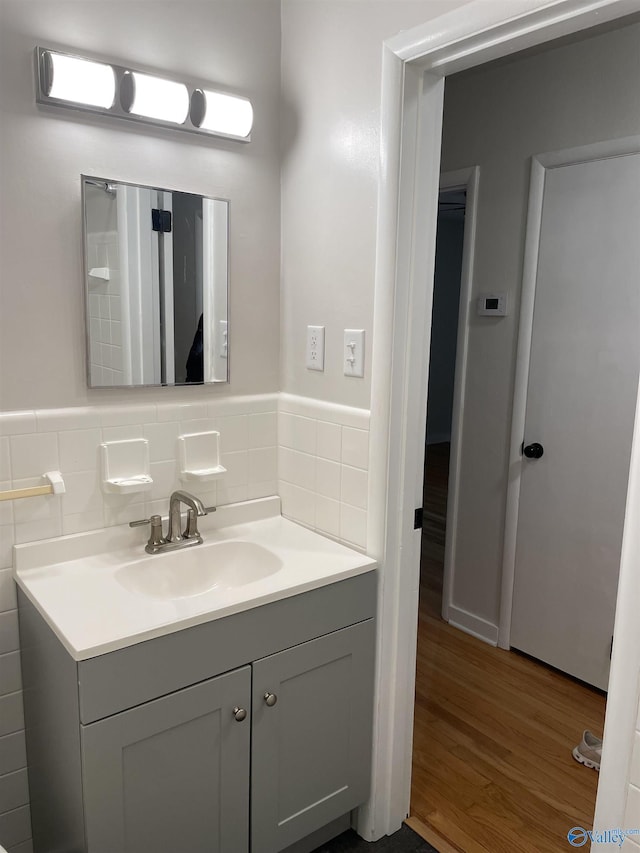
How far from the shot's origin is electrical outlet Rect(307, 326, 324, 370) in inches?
76.0

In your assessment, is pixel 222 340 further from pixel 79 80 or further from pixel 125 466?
pixel 79 80

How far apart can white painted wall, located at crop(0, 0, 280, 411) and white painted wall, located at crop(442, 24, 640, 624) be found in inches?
46.6

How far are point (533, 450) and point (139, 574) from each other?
66.6 inches

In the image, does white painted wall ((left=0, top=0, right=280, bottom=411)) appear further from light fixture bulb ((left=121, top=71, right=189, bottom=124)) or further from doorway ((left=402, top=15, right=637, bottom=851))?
doorway ((left=402, top=15, right=637, bottom=851))

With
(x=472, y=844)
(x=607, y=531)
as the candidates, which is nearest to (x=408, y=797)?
(x=472, y=844)

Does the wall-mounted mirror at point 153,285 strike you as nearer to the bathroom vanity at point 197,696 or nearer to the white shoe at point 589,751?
the bathroom vanity at point 197,696

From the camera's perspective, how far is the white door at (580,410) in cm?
241

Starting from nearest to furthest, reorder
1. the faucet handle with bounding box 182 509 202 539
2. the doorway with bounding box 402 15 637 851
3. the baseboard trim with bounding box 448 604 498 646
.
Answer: the faucet handle with bounding box 182 509 202 539, the doorway with bounding box 402 15 637 851, the baseboard trim with bounding box 448 604 498 646

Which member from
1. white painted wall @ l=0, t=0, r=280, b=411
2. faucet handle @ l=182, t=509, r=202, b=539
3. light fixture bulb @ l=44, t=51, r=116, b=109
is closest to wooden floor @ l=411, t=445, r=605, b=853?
faucet handle @ l=182, t=509, r=202, b=539

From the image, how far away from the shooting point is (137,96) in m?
1.67

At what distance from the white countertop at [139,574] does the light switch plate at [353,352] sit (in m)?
0.51

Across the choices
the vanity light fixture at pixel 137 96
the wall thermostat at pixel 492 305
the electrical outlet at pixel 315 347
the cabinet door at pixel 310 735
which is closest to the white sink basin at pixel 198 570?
the cabinet door at pixel 310 735

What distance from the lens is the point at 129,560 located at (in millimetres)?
1779

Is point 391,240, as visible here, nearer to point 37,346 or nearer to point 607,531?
point 37,346
